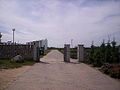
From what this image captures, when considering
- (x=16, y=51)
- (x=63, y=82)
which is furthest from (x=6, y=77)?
(x=16, y=51)

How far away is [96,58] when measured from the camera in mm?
20016

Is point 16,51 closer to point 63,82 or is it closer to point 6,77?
point 6,77

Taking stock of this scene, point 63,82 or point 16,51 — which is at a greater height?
point 16,51

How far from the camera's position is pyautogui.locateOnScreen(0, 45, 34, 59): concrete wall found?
85.5 ft

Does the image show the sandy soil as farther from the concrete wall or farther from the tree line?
the concrete wall

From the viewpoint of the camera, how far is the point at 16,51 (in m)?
26.5

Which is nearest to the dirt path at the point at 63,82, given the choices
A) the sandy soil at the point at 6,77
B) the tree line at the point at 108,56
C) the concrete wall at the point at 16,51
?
the sandy soil at the point at 6,77

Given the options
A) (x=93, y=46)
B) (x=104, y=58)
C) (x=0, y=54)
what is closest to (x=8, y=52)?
(x=0, y=54)

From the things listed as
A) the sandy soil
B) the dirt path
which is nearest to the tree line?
the dirt path

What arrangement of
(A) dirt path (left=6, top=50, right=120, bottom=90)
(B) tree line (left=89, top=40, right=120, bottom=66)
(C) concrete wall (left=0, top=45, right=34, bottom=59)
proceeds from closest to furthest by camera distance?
(A) dirt path (left=6, top=50, right=120, bottom=90), (B) tree line (left=89, top=40, right=120, bottom=66), (C) concrete wall (left=0, top=45, right=34, bottom=59)

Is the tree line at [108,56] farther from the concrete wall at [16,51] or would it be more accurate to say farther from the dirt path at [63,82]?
the concrete wall at [16,51]

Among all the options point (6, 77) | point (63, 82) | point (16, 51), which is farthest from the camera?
point (16, 51)

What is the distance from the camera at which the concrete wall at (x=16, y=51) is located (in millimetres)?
26047

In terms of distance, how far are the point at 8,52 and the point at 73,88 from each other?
19.1 meters
